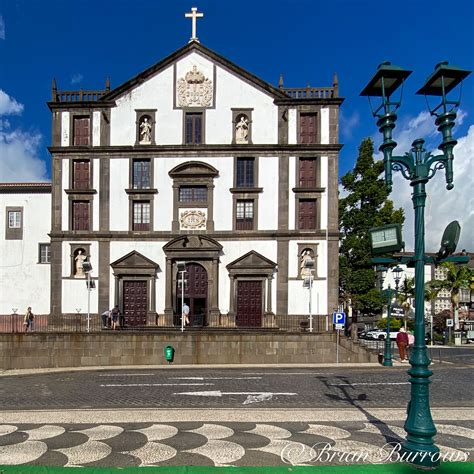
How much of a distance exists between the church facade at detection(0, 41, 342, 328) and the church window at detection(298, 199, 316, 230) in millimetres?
75

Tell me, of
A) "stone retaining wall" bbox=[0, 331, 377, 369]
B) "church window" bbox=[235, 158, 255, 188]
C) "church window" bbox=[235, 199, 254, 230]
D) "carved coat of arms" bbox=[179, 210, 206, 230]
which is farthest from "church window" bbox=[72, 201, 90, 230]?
"stone retaining wall" bbox=[0, 331, 377, 369]

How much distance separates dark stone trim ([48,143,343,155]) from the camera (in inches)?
1174

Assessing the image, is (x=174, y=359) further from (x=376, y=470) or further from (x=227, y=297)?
(x=376, y=470)

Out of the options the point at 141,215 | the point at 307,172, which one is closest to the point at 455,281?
the point at 307,172

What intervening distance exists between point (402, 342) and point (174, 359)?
10431 mm

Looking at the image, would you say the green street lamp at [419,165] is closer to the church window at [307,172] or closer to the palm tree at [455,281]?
the church window at [307,172]

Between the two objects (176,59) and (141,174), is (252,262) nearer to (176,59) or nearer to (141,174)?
(141,174)

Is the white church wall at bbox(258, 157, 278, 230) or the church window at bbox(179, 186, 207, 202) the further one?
the church window at bbox(179, 186, 207, 202)

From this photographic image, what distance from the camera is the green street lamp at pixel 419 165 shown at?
6.22m

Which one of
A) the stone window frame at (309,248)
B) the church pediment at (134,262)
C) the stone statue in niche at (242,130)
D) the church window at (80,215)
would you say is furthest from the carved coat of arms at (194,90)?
the stone window frame at (309,248)

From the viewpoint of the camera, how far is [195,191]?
30250 millimetres

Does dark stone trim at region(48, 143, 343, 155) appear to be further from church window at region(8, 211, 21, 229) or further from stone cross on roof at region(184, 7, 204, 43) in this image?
stone cross on roof at region(184, 7, 204, 43)

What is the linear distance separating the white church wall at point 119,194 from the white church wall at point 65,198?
114 inches

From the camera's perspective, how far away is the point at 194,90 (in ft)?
101
